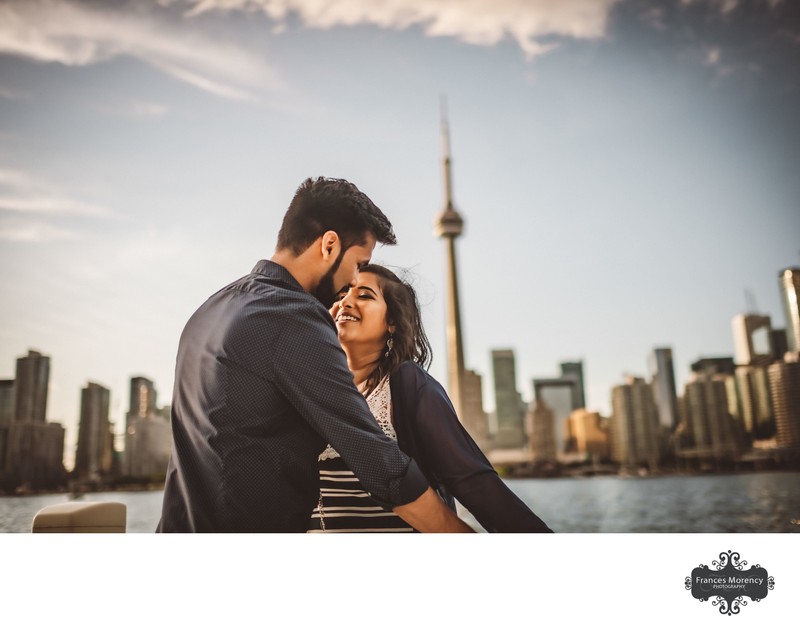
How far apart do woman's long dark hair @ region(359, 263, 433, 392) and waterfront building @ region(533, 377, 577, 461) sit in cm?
269

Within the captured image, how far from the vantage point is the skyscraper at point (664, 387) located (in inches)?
166

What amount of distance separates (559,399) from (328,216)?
3486 mm

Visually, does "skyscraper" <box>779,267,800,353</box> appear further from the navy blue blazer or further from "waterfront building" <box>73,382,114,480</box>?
"waterfront building" <box>73,382,114,480</box>

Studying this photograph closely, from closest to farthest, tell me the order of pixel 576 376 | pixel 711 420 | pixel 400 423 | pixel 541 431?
pixel 400 423 < pixel 711 420 < pixel 576 376 < pixel 541 431

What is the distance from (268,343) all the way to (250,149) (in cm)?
193

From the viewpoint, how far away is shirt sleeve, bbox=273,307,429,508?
1.24 m

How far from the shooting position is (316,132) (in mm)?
2955

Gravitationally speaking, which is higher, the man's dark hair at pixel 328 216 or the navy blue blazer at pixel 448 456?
the man's dark hair at pixel 328 216

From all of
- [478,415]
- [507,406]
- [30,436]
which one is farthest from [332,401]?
[507,406]

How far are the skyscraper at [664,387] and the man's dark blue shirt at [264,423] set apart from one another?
333 cm

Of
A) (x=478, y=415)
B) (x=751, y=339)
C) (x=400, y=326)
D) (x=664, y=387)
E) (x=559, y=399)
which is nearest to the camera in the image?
(x=400, y=326)

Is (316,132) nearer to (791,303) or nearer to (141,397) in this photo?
(141,397)

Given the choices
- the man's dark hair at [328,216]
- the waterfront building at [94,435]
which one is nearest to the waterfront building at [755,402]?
the man's dark hair at [328,216]

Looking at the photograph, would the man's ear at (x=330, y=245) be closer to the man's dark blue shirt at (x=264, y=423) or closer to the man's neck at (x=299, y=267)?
the man's neck at (x=299, y=267)
